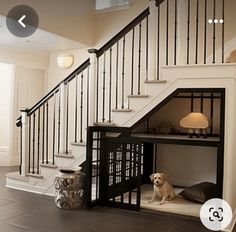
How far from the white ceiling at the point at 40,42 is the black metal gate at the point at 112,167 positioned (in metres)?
2.29

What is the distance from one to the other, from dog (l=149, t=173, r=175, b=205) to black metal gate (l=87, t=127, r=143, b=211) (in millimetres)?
264

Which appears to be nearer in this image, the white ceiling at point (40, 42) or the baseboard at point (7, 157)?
the white ceiling at point (40, 42)

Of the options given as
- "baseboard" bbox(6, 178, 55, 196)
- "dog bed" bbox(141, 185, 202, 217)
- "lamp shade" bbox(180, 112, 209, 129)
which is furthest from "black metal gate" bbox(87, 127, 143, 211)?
"baseboard" bbox(6, 178, 55, 196)

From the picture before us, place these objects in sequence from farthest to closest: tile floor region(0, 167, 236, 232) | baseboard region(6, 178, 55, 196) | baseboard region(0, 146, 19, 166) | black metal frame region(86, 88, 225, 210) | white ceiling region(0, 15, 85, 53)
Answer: baseboard region(0, 146, 19, 166)
white ceiling region(0, 15, 85, 53)
baseboard region(6, 178, 55, 196)
black metal frame region(86, 88, 225, 210)
tile floor region(0, 167, 236, 232)

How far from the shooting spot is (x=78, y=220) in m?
3.97

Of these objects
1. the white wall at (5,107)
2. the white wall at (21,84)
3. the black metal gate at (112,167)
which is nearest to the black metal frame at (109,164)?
the black metal gate at (112,167)

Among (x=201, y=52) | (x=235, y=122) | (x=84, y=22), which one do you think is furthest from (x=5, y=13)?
(x=235, y=122)

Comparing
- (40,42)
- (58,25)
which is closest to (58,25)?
(58,25)

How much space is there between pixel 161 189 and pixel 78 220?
4.33ft

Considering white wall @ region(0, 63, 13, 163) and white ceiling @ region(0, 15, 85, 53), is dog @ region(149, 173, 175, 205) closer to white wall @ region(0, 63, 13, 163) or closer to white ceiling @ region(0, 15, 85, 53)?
white ceiling @ region(0, 15, 85, 53)

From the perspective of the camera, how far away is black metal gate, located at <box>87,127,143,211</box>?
4.54 m

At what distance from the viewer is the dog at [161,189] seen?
4.61 metres

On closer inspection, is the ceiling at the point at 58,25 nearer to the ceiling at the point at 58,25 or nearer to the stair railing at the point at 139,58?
the ceiling at the point at 58,25

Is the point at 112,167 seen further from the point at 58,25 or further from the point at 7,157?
the point at 7,157
